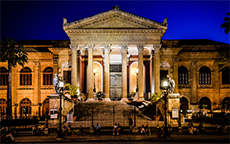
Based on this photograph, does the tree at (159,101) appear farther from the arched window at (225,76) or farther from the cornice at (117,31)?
the arched window at (225,76)

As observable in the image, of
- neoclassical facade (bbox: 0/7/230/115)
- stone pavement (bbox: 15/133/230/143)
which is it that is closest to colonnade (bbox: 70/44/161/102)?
neoclassical facade (bbox: 0/7/230/115)

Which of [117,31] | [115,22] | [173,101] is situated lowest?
[173,101]

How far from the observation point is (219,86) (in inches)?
1586

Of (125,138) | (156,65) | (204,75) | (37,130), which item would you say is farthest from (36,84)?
(204,75)

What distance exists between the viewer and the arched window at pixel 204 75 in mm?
40656

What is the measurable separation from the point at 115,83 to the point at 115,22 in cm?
1005

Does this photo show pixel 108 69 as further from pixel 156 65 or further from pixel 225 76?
pixel 225 76

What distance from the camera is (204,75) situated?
4069cm

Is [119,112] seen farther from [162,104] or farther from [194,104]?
[194,104]

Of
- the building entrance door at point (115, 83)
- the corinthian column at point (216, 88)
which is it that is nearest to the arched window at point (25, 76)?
the building entrance door at point (115, 83)

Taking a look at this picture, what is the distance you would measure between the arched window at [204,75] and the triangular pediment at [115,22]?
1233cm

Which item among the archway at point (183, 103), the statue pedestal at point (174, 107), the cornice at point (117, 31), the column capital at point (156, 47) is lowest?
the archway at point (183, 103)

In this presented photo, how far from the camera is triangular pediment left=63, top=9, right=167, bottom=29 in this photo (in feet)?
106

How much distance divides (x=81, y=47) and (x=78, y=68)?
11.0ft
